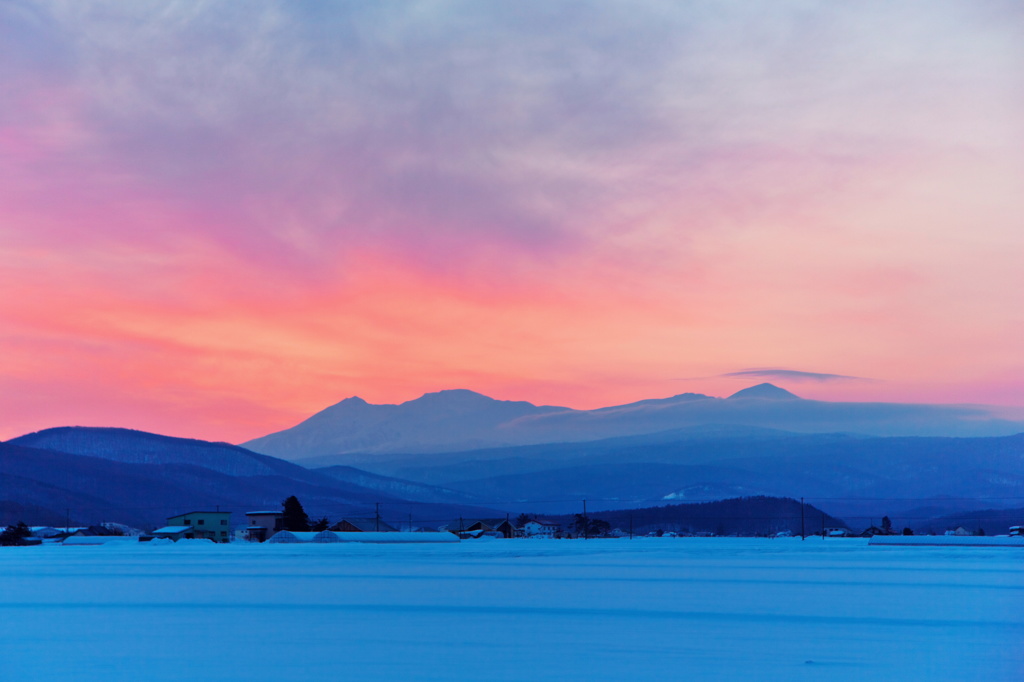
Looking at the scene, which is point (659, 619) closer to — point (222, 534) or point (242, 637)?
point (242, 637)

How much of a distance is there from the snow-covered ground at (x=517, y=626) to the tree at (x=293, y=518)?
7795cm

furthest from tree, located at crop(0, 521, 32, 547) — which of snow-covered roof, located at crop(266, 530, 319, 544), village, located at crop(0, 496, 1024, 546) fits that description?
snow-covered roof, located at crop(266, 530, 319, 544)

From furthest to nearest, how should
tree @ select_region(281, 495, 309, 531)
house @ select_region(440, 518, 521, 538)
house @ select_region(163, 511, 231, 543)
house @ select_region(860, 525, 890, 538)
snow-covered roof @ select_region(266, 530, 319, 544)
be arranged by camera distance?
house @ select_region(440, 518, 521, 538) < tree @ select_region(281, 495, 309, 531) < house @ select_region(860, 525, 890, 538) < house @ select_region(163, 511, 231, 543) < snow-covered roof @ select_region(266, 530, 319, 544)

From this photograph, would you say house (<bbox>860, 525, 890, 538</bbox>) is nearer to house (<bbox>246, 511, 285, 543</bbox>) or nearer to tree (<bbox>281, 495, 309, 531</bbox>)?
tree (<bbox>281, 495, 309, 531</bbox>)

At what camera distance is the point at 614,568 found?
127 ft

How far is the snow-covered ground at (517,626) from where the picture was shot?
15094 millimetres

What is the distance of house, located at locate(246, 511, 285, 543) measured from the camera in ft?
354

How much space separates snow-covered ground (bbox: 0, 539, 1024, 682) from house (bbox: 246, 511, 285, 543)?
73.5 m

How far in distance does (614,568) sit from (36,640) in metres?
23.9

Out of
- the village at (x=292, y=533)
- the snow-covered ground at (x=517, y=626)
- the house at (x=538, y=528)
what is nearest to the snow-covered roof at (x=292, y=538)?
the village at (x=292, y=533)

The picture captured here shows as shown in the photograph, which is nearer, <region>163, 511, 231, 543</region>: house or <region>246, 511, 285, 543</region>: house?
<region>246, 511, 285, 543</region>: house

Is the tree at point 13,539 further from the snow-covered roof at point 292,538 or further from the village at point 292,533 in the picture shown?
the snow-covered roof at point 292,538

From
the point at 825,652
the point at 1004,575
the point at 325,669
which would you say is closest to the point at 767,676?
the point at 825,652

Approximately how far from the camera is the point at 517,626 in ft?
65.1
